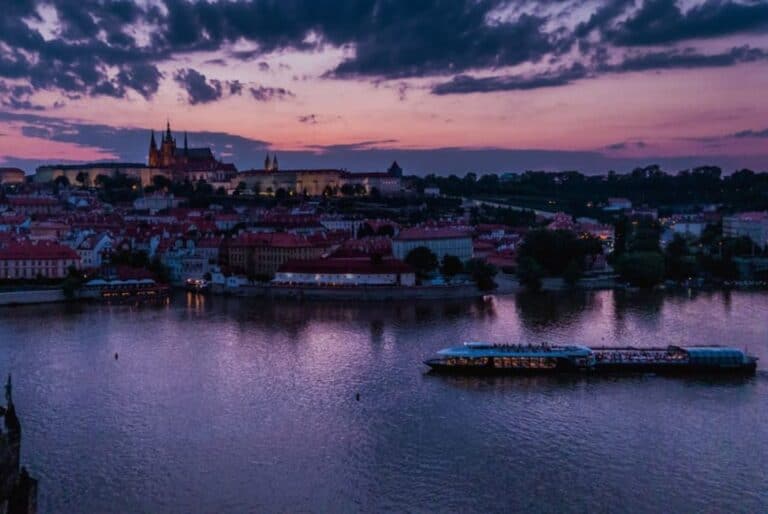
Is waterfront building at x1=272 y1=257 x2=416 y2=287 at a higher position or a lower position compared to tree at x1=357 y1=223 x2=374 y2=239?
lower

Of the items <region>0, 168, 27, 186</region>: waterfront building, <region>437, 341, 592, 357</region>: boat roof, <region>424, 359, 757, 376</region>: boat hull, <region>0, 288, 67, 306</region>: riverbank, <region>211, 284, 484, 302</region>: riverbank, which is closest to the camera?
<region>424, 359, 757, 376</region>: boat hull

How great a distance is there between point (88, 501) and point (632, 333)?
8.60 metres

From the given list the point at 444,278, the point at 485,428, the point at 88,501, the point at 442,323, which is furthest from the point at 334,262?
the point at 88,501

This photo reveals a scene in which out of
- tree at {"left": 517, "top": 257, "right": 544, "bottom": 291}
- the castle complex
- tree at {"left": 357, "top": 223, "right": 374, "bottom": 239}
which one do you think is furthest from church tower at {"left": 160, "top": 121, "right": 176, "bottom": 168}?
tree at {"left": 517, "top": 257, "right": 544, "bottom": 291}

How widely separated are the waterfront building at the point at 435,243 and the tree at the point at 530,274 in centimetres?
352

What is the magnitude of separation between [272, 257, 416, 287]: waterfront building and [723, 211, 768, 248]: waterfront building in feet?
43.9

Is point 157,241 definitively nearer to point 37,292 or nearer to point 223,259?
point 223,259

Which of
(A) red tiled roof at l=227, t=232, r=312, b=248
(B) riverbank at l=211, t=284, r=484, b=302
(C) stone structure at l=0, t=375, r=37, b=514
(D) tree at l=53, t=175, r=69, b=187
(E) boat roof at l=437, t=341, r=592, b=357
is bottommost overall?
(E) boat roof at l=437, t=341, r=592, b=357

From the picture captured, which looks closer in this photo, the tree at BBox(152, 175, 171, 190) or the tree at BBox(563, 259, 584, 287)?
the tree at BBox(563, 259, 584, 287)

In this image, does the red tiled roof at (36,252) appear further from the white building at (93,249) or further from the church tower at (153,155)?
the church tower at (153,155)

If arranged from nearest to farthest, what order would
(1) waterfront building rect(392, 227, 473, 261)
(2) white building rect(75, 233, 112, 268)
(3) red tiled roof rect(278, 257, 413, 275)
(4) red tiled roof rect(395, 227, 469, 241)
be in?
(3) red tiled roof rect(278, 257, 413, 275) → (2) white building rect(75, 233, 112, 268) → (1) waterfront building rect(392, 227, 473, 261) → (4) red tiled roof rect(395, 227, 469, 241)

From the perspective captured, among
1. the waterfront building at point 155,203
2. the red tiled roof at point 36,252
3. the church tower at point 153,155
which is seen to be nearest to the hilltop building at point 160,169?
the church tower at point 153,155

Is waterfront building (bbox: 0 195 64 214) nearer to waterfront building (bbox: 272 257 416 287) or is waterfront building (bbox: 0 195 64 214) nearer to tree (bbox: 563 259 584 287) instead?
waterfront building (bbox: 272 257 416 287)

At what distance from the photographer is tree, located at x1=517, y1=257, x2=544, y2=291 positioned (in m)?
18.8
